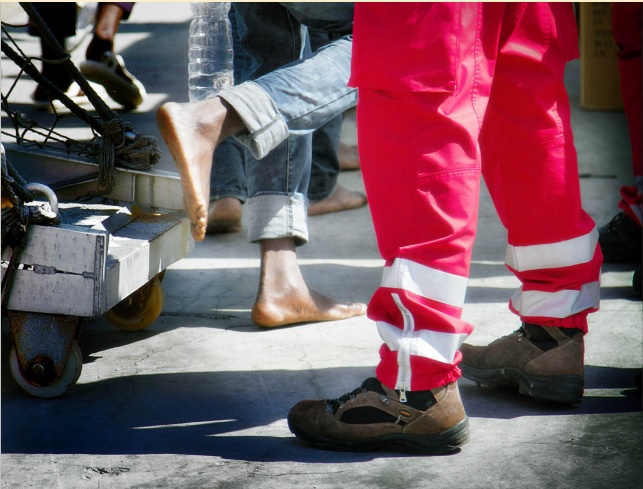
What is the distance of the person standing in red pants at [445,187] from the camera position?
1.71m

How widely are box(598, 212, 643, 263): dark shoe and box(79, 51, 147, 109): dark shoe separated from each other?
2635 mm

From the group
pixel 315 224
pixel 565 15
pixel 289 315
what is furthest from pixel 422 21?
pixel 315 224

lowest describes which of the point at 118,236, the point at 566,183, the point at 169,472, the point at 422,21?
the point at 169,472

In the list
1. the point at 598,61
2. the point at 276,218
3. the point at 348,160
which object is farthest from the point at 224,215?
the point at 598,61

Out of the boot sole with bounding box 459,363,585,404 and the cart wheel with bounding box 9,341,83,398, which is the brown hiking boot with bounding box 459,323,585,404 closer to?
the boot sole with bounding box 459,363,585,404

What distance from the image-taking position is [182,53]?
6.68 metres

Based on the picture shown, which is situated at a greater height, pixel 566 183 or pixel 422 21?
pixel 422 21

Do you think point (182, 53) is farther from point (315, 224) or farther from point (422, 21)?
point (422, 21)

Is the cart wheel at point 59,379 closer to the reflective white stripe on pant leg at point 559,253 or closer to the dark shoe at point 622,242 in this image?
the reflective white stripe on pant leg at point 559,253

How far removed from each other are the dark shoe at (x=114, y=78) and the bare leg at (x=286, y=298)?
2.40 meters

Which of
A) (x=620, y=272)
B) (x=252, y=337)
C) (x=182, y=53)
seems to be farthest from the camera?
(x=182, y=53)

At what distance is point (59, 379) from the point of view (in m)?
2.06

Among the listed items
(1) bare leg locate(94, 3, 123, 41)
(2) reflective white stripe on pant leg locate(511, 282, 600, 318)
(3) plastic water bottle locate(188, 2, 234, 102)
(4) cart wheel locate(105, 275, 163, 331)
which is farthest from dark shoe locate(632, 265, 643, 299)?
(1) bare leg locate(94, 3, 123, 41)

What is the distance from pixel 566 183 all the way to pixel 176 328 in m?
1.12
